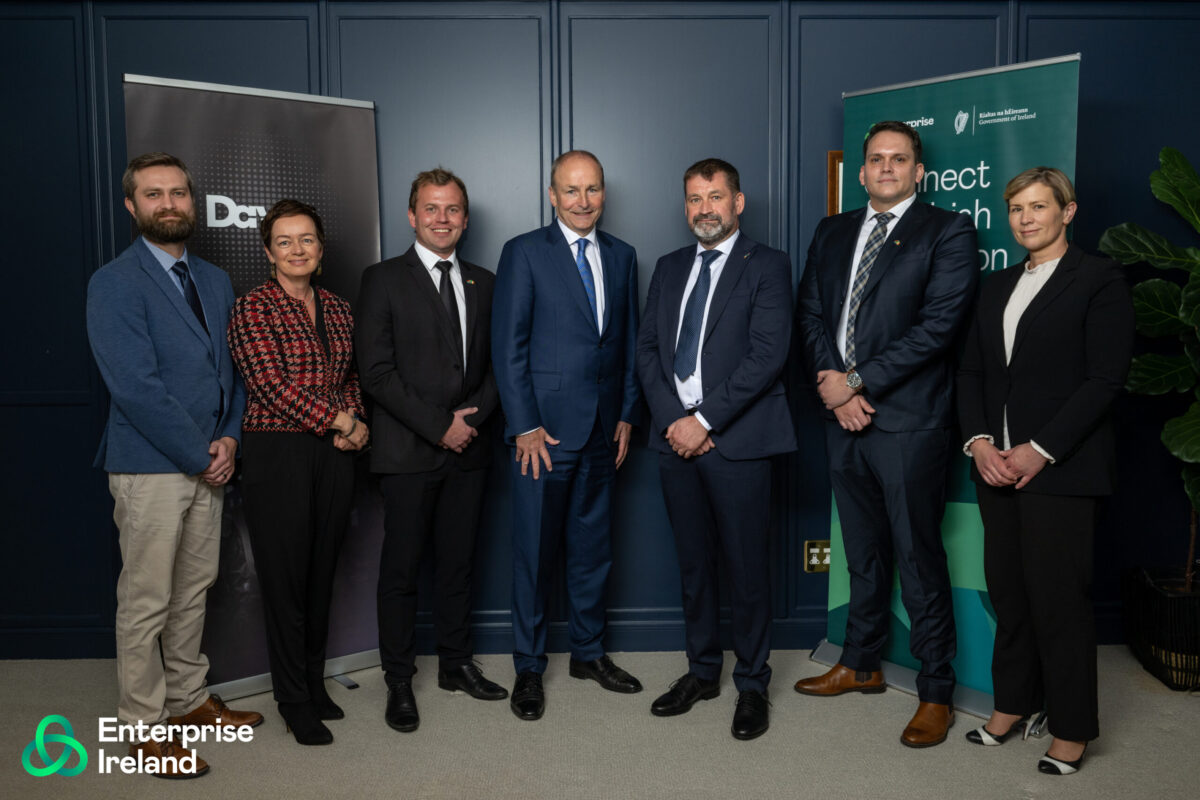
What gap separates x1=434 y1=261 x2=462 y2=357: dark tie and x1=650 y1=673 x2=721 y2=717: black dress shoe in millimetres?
1450

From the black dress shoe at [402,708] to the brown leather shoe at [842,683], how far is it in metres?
1.44

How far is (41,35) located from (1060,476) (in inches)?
167

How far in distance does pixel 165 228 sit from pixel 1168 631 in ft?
12.7

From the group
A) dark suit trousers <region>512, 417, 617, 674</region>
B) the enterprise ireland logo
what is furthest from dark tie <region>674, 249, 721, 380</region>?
the enterprise ireland logo

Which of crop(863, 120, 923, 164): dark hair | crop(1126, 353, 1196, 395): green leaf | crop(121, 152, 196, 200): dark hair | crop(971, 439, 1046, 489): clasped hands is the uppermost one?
crop(863, 120, 923, 164): dark hair

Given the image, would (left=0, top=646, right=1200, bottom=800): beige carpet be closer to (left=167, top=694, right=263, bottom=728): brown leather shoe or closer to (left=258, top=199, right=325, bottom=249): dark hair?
(left=167, top=694, right=263, bottom=728): brown leather shoe

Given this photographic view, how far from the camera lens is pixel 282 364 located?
277 centimetres

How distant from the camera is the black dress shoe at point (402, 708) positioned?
9.65 ft

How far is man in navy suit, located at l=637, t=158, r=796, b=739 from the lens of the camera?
292 cm

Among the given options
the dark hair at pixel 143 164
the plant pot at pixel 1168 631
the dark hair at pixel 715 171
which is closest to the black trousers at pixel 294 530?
the dark hair at pixel 143 164

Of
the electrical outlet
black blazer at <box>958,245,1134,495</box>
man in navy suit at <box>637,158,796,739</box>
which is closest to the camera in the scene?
black blazer at <box>958,245,1134,495</box>

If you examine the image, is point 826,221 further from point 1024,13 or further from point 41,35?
point 41,35

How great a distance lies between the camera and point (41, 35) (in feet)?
11.8

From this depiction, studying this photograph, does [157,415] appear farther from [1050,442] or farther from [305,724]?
[1050,442]
